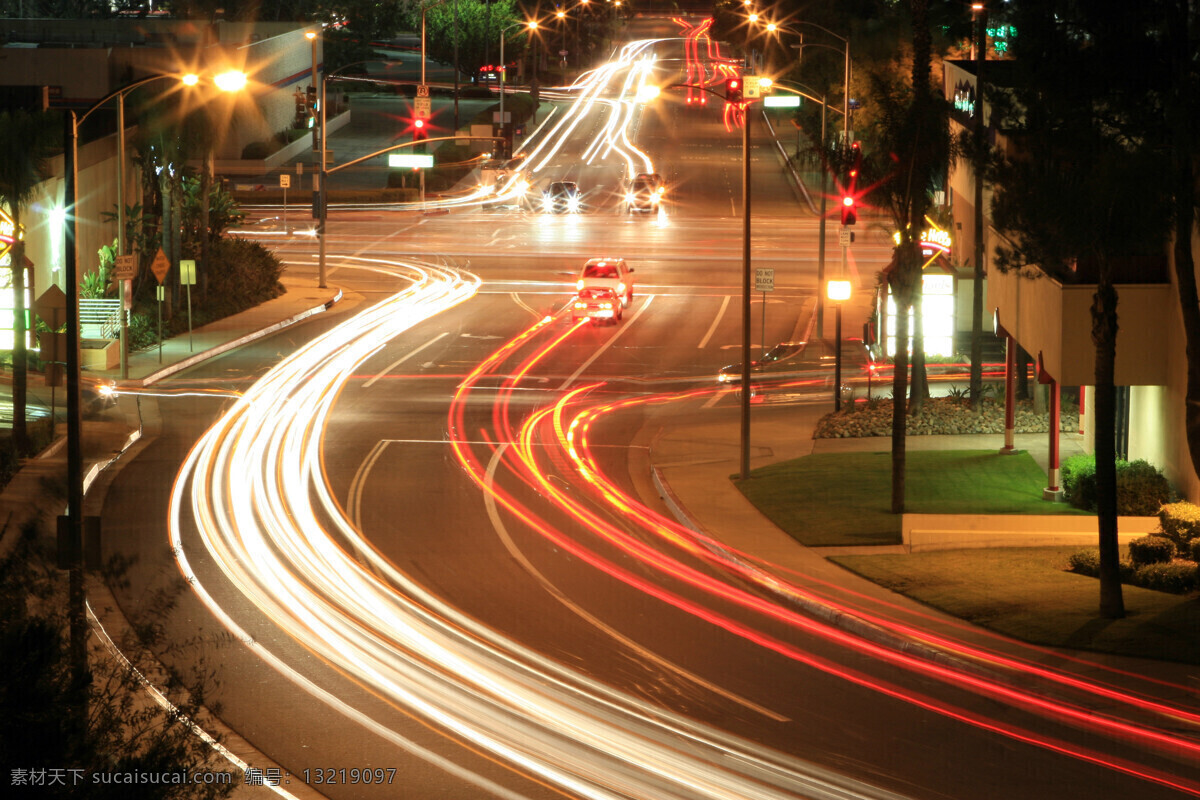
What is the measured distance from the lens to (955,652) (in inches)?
609

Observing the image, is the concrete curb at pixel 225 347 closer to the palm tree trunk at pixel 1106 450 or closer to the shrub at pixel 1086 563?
the shrub at pixel 1086 563

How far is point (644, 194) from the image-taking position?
228 ft

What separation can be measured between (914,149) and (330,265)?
3598 cm

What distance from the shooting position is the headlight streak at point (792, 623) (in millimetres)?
12750

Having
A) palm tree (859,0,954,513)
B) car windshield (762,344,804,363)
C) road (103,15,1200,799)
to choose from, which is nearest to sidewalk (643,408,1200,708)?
road (103,15,1200,799)

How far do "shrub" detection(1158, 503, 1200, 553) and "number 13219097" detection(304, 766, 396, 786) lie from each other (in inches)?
459

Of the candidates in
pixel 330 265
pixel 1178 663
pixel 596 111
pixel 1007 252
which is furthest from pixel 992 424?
pixel 596 111

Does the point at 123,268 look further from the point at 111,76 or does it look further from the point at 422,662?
the point at 111,76

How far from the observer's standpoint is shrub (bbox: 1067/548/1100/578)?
1873 centimetres

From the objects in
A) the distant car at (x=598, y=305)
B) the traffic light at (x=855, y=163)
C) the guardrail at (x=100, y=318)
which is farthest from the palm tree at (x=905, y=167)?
the guardrail at (x=100, y=318)

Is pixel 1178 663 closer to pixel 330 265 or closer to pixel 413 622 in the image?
pixel 413 622

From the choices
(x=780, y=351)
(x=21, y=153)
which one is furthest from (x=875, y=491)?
(x=21, y=153)

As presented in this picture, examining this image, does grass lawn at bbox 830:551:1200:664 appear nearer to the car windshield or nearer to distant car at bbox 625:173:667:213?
the car windshield

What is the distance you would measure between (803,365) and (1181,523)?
19.0 meters
